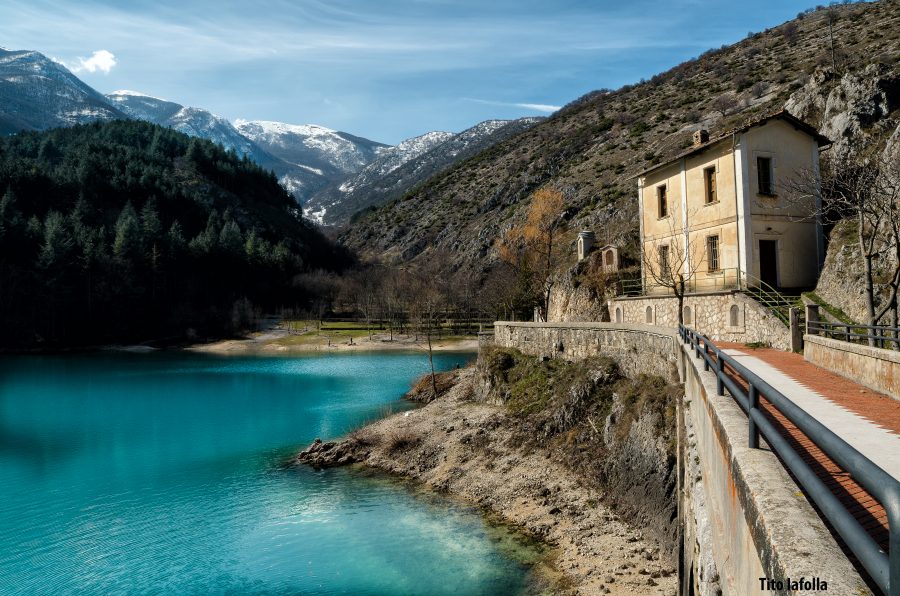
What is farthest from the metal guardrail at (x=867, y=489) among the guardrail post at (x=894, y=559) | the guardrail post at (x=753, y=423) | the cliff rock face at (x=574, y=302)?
the cliff rock face at (x=574, y=302)

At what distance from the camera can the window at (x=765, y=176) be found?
2797 centimetres

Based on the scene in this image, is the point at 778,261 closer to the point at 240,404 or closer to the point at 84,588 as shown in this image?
the point at 84,588

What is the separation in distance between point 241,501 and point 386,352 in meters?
62.4

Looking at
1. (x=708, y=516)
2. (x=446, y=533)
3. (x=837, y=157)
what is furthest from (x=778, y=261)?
(x=708, y=516)

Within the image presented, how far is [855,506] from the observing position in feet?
15.6

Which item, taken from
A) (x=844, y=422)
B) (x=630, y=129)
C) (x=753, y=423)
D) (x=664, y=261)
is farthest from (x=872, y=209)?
(x=630, y=129)

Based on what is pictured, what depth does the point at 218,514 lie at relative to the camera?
2295cm

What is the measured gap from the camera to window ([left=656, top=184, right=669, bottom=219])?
112 ft

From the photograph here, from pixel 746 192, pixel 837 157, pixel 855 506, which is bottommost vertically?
pixel 855 506

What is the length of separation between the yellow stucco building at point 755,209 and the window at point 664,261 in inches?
30.7

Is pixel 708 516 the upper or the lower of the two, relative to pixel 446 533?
upper

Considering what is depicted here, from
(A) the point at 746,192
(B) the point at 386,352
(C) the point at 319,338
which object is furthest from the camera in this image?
(C) the point at 319,338

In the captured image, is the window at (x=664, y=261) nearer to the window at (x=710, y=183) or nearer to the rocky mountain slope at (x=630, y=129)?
the window at (x=710, y=183)

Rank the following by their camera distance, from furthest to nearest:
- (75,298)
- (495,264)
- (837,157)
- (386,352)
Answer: (495,264)
(75,298)
(386,352)
(837,157)
